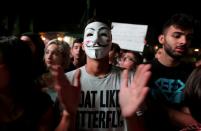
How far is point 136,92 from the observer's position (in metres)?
2.66

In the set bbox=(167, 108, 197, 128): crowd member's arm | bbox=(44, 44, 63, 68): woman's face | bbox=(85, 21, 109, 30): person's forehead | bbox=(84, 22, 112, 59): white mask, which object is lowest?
bbox=(167, 108, 197, 128): crowd member's arm

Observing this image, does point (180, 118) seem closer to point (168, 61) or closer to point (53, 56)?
point (168, 61)

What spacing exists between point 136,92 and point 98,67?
1042 mm

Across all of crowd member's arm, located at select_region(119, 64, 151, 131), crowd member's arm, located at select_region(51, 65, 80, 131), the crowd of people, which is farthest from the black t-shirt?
crowd member's arm, located at select_region(51, 65, 80, 131)

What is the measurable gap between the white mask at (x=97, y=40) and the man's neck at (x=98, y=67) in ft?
0.15

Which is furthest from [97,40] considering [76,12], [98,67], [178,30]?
[76,12]

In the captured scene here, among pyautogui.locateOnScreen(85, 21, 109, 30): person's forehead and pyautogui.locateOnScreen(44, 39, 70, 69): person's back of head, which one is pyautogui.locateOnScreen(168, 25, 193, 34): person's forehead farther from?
pyautogui.locateOnScreen(44, 39, 70, 69): person's back of head

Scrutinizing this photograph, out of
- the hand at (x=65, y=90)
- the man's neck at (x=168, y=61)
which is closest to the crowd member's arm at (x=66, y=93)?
the hand at (x=65, y=90)

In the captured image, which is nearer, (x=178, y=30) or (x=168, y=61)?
(x=168, y=61)

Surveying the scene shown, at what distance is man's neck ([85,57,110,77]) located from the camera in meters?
3.65

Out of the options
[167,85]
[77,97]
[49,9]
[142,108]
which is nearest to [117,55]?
[167,85]

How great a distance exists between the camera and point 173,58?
3961 mm

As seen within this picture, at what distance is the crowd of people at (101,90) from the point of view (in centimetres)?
267

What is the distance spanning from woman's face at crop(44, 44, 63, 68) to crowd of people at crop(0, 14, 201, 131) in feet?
0.41
